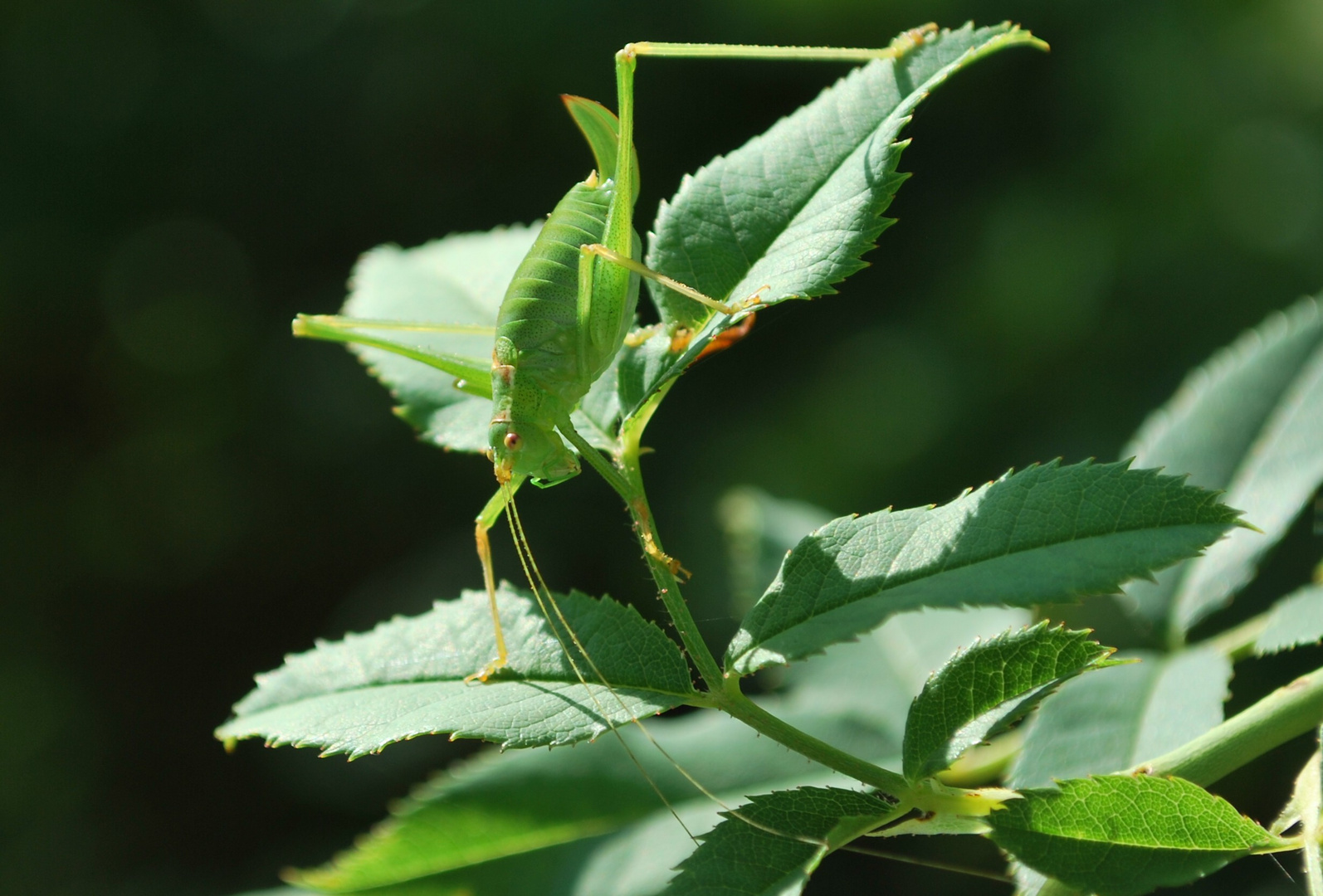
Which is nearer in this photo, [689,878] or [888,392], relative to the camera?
[689,878]

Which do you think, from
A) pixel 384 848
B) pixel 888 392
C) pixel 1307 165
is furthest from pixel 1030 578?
pixel 1307 165

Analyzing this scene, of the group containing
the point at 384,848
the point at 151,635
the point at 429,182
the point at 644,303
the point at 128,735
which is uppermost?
the point at 429,182

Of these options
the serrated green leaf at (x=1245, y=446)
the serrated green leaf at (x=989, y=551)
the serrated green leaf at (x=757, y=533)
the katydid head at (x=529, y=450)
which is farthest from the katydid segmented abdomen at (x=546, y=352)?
the serrated green leaf at (x=1245, y=446)

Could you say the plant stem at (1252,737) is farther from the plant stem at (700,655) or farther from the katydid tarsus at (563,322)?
the katydid tarsus at (563,322)

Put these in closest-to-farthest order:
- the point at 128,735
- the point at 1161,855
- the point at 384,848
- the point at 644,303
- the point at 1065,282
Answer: the point at 1161,855
the point at 384,848
the point at 644,303
the point at 1065,282
the point at 128,735

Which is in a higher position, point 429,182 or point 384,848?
point 429,182

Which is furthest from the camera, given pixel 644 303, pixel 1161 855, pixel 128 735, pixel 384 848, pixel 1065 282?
pixel 128 735

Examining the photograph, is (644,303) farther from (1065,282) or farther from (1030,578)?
(1065,282)
